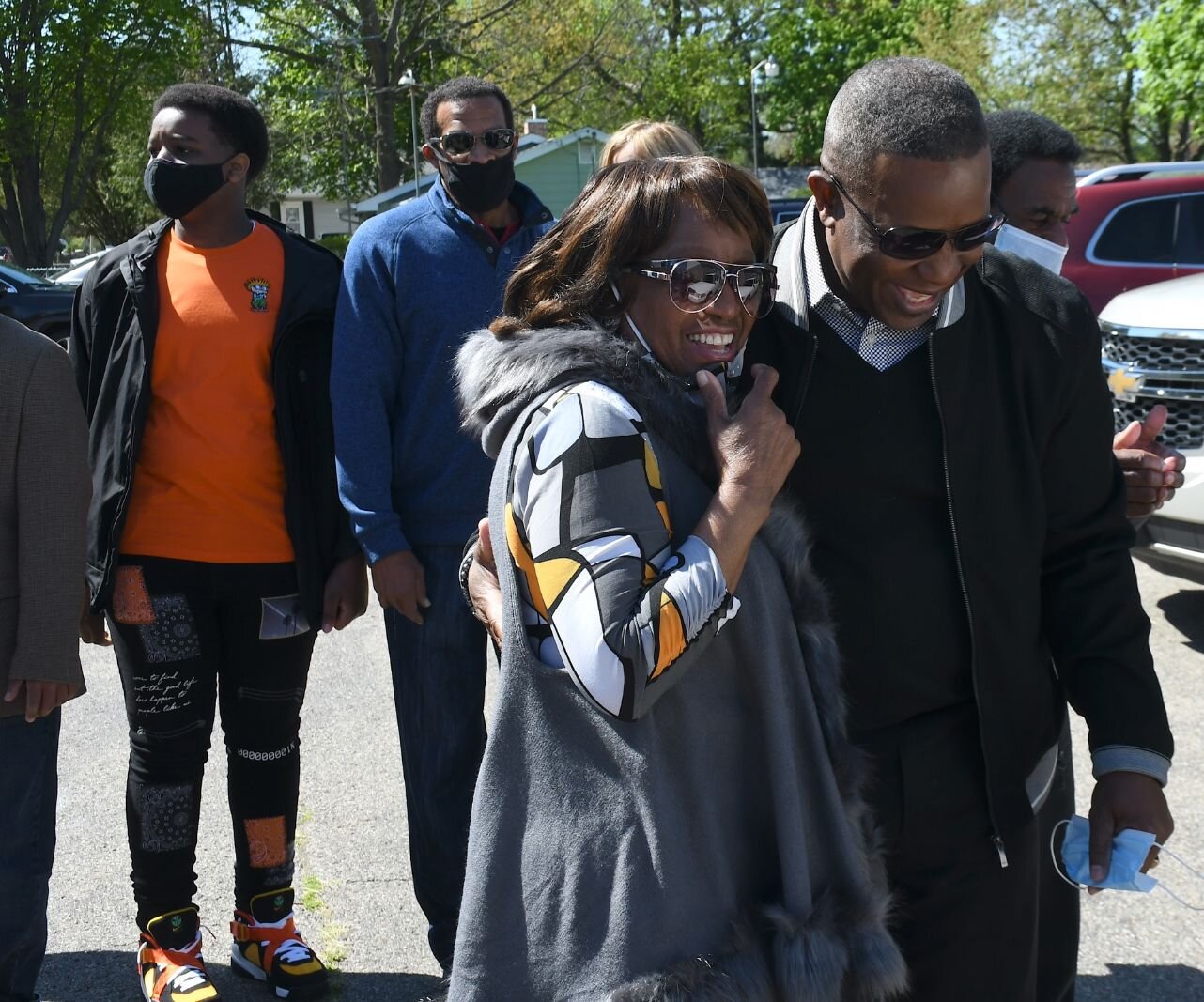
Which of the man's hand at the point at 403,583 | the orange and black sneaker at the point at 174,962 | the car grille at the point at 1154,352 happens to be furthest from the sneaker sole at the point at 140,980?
the car grille at the point at 1154,352

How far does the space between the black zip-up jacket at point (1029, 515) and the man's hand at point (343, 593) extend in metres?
1.66

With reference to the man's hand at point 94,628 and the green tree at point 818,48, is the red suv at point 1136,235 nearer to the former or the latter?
the man's hand at point 94,628

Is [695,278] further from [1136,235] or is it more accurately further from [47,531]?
[1136,235]

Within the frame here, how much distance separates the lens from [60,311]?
47.2ft

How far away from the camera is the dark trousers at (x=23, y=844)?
10.1 ft

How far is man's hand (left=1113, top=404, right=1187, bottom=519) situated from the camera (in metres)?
2.72

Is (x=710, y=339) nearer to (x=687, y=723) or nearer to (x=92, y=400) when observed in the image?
(x=687, y=723)

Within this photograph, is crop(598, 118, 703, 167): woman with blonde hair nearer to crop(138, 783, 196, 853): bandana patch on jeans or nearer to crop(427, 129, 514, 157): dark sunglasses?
crop(427, 129, 514, 157): dark sunglasses

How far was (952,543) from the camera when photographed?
2176mm

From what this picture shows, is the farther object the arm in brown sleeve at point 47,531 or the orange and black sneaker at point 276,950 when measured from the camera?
the orange and black sneaker at point 276,950

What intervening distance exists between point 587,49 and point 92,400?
34.1m

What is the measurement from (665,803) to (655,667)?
23cm

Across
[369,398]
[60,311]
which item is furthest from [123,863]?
[60,311]

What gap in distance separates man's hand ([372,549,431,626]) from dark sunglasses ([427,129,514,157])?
3.69 ft
